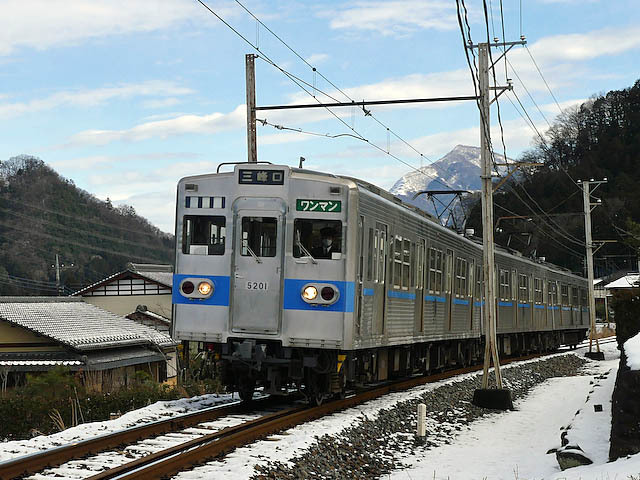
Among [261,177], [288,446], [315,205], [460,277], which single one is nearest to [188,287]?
[261,177]

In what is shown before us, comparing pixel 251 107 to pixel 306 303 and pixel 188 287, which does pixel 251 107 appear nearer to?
pixel 188 287

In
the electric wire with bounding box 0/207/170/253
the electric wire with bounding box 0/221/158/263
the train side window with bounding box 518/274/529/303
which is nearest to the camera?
the train side window with bounding box 518/274/529/303

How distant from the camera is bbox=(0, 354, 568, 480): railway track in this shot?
7.32 metres

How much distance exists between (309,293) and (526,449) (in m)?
3.35

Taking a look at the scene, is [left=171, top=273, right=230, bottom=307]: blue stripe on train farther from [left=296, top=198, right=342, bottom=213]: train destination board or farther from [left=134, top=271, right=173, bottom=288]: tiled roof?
[left=134, top=271, right=173, bottom=288]: tiled roof

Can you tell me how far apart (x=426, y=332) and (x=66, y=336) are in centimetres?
1794

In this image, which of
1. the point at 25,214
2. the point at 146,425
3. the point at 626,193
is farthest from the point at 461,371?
the point at 25,214

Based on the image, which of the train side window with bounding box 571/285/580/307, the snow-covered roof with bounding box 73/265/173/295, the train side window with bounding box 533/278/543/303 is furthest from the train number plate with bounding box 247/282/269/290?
the snow-covered roof with bounding box 73/265/173/295

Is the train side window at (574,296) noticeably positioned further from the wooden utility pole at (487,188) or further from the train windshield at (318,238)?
the train windshield at (318,238)

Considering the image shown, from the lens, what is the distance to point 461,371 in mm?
20375

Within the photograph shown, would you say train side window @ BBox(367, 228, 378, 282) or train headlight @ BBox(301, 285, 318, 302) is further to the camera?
train side window @ BBox(367, 228, 378, 282)

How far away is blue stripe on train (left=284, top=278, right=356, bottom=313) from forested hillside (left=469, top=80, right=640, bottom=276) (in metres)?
67.0

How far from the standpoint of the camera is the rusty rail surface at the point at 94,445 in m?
7.26

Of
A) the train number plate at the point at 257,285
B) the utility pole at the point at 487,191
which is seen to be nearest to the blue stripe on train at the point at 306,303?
the train number plate at the point at 257,285
